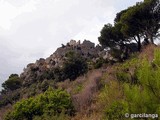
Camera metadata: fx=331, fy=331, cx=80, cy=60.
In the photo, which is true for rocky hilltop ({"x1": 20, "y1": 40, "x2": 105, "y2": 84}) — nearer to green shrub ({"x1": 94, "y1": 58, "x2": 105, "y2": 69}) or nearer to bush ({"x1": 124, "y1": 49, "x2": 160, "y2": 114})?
green shrub ({"x1": 94, "y1": 58, "x2": 105, "y2": 69})

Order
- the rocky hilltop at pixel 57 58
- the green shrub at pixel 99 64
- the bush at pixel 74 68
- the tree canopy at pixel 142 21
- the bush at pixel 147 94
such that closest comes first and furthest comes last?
the bush at pixel 147 94
the tree canopy at pixel 142 21
the green shrub at pixel 99 64
the bush at pixel 74 68
the rocky hilltop at pixel 57 58

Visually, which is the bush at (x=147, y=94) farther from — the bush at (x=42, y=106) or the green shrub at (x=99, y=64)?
the green shrub at (x=99, y=64)

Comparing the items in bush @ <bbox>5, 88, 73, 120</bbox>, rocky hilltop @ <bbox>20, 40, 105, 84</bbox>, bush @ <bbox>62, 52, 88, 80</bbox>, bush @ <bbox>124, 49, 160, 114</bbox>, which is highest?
rocky hilltop @ <bbox>20, 40, 105, 84</bbox>

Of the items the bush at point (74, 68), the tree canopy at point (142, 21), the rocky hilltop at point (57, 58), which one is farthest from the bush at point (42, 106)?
the rocky hilltop at point (57, 58)

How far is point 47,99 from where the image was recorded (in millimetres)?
20938

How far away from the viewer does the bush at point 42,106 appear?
19.9 metres

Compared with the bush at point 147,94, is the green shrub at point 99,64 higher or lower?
higher

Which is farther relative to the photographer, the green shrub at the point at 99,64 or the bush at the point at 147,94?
the green shrub at the point at 99,64

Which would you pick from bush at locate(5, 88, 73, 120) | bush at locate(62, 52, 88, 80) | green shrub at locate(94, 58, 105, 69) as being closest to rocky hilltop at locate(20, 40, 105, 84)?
bush at locate(62, 52, 88, 80)

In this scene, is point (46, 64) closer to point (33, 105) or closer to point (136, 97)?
point (33, 105)

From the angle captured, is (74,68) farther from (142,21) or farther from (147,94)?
(147,94)

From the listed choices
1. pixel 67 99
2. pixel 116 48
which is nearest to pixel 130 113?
pixel 67 99

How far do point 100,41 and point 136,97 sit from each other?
31863 millimetres

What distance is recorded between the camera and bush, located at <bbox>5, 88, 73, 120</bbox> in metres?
19.9
